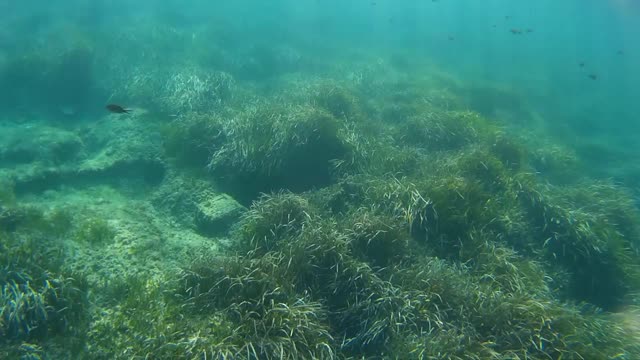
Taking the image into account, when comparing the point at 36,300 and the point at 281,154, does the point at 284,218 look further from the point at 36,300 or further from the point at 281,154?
the point at 36,300

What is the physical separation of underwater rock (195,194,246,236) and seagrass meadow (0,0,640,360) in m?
0.04

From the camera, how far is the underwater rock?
829 centimetres

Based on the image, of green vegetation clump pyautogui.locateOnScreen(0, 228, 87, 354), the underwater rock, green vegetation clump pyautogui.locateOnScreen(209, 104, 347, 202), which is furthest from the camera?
green vegetation clump pyautogui.locateOnScreen(209, 104, 347, 202)

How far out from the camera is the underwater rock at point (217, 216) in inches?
326

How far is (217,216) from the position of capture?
8.32 m

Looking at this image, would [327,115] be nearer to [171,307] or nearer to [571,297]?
[171,307]

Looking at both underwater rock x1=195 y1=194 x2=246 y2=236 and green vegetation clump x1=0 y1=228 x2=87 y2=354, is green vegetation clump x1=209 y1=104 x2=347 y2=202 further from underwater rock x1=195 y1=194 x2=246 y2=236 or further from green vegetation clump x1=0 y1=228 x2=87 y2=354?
green vegetation clump x1=0 y1=228 x2=87 y2=354

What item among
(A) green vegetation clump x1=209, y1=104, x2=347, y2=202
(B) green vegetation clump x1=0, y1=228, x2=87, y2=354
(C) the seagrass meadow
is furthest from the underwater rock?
(B) green vegetation clump x1=0, y1=228, x2=87, y2=354

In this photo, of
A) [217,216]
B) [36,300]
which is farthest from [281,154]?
[36,300]

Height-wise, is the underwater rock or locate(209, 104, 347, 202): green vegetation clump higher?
locate(209, 104, 347, 202): green vegetation clump

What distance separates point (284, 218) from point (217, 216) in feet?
6.59

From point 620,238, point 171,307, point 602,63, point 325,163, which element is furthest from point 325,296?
point 602,63

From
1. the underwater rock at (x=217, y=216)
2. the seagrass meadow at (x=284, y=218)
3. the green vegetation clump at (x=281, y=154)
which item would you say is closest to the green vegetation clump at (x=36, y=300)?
the seagrass meadow at (x=284, y=218)

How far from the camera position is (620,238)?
8.93m
